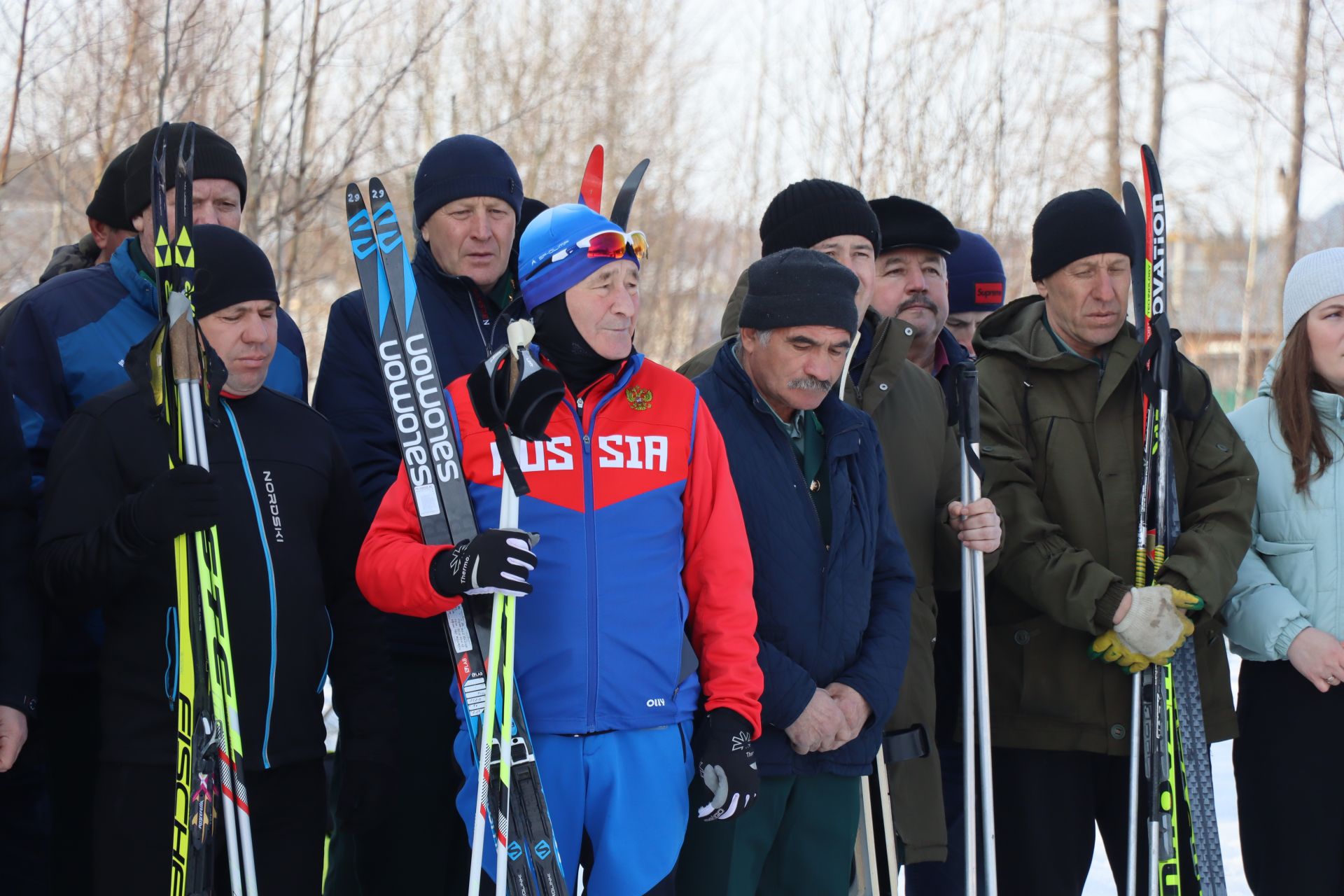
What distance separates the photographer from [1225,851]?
4.57 m

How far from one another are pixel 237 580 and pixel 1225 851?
3.81 metres

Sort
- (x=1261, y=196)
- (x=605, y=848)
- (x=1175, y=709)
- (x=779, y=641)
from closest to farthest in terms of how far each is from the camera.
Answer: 1. (x=605, y=848)
2. (x=779, y=641)
3. (x=1175, y=709)
4. (x=1261, y=196)

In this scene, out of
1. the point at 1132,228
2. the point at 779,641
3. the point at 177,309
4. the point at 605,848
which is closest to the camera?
the point at 605,848

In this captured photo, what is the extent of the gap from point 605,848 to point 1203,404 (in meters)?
1.96

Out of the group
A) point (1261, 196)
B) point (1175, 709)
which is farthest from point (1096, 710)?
point (1261, 196)

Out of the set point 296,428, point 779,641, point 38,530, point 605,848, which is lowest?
point 605,848

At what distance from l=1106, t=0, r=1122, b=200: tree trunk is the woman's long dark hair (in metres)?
9.83

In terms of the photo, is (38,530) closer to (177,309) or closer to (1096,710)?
(177,309)

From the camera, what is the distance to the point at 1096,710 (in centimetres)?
310

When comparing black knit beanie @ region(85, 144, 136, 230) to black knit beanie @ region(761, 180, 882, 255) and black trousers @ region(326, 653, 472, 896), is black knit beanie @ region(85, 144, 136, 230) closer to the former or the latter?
black trousers @ region(326, 653, 472, 896)

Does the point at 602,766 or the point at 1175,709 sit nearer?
the point at 602,766

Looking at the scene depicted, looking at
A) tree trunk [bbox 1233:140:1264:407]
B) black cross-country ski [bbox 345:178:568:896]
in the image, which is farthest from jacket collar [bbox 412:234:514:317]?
tree trunk [bbox 1233:140:1264:407]

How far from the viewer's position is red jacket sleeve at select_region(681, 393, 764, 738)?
242 centimetres

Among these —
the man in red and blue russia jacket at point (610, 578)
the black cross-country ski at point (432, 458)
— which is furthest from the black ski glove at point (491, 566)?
the black cross-country ski at point (432, 458)
